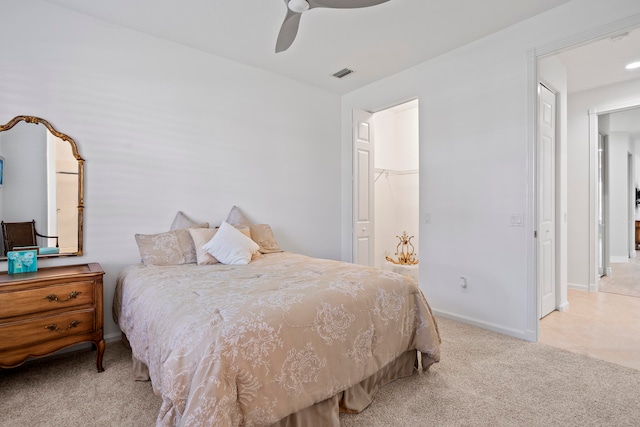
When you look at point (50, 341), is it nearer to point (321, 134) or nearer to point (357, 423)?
point (357, 423)

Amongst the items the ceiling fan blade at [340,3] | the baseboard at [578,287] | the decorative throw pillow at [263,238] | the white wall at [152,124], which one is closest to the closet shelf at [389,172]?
the white wall at [152,124]

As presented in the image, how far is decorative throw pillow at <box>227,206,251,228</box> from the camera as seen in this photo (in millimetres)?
3479

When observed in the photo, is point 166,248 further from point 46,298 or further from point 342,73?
point 342,73

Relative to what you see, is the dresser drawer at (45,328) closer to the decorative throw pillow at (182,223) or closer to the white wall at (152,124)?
the white wall at (152,124)

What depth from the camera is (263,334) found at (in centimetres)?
146

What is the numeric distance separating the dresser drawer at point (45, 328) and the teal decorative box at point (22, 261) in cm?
46

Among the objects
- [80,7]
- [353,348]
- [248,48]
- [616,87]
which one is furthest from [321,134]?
[616,87]

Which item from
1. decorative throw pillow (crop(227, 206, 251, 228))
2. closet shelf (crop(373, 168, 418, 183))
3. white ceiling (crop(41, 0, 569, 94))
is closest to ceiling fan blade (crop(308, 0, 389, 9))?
white ceiling (crop(41, 0, 569, 94))

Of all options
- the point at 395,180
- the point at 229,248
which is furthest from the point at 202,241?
the point at 395,180

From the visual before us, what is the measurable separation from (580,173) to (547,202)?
1.56 metres

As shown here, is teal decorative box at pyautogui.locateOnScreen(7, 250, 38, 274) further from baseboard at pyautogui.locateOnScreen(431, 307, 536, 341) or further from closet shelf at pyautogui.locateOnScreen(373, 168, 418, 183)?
closet shelf at pyautogui.locateOnScreen(373, 168, 418, 183)

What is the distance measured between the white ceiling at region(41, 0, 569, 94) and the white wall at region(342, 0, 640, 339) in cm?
18

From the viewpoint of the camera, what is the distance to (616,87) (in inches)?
167

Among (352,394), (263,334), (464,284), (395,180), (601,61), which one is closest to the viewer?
(263,334)
